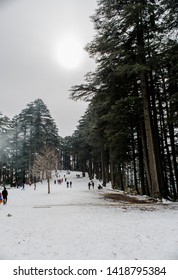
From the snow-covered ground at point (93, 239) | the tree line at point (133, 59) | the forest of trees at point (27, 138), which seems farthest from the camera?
the forest of trees at point (27, 138)

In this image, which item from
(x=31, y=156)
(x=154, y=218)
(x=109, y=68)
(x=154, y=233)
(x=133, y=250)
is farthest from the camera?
(x=31, y=156)

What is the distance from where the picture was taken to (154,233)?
6.61 meters

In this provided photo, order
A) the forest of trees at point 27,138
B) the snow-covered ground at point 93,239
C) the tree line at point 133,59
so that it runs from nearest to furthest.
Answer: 1. the snow-covered ground at point 93,239
2. the tree line at point 133,59
3. the forest of trees at point 27,138

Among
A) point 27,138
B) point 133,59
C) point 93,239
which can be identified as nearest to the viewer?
point 93,239

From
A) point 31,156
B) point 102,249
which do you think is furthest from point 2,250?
point 31,156

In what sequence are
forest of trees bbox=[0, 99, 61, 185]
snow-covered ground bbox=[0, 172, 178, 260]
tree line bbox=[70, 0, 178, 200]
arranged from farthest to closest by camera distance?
1. forest of trees bbox=[0, 99, 61, 185]
2. tree line bbox=[70, 0, 178, 200]
3. snow-covered ground bbox=[0, 172, 178, 260]

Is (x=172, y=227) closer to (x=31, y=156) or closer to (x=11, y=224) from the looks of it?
(x=11, y=224)

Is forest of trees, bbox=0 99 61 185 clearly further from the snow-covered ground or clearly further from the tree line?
the snow-covered ground

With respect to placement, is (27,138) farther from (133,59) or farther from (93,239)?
(93,239)

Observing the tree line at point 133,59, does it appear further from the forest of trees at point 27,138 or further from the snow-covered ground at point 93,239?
the forest of trees at point 27,138

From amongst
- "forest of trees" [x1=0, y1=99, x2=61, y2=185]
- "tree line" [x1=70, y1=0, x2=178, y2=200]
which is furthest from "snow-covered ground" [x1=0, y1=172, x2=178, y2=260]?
"forest of trees" [x1=0, y1=99, x2=61, y2=185]

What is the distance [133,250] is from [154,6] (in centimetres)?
1327

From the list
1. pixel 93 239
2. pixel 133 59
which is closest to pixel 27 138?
pixel 133 59

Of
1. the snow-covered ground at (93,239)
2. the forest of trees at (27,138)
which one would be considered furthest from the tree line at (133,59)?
the forest of trees at (27,138)
